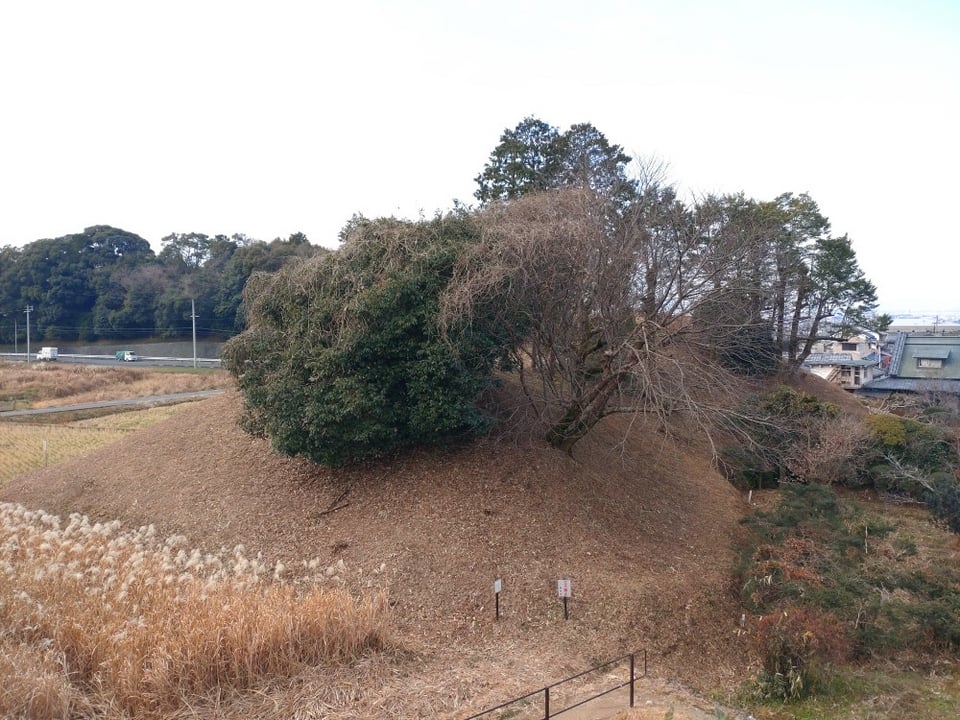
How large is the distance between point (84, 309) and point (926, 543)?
60273 mm

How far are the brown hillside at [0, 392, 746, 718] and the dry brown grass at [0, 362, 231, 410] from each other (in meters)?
17.9

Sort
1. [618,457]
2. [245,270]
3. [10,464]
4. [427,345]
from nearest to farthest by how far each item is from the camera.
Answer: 1. [427,345]
2. [618,457]
3. [10,464]
4. [245,270]

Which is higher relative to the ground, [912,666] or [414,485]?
[414,485]

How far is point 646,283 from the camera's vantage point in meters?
11.8

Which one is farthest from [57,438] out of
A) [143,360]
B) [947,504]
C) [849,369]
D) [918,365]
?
[918,365]

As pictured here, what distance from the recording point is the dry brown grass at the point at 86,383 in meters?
31.3

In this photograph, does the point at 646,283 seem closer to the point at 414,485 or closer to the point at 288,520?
the point at 414,485

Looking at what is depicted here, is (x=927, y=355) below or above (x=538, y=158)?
below

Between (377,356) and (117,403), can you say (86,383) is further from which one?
(377,356)

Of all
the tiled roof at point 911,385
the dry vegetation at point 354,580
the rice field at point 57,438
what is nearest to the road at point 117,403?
the rice field at point 57,438

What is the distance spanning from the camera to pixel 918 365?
34219 millimetres

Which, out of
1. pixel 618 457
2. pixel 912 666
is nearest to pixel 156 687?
pixel 912 666

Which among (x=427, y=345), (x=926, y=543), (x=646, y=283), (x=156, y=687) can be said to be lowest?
(x=926, y=543)

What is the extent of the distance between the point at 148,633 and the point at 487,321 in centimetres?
695
